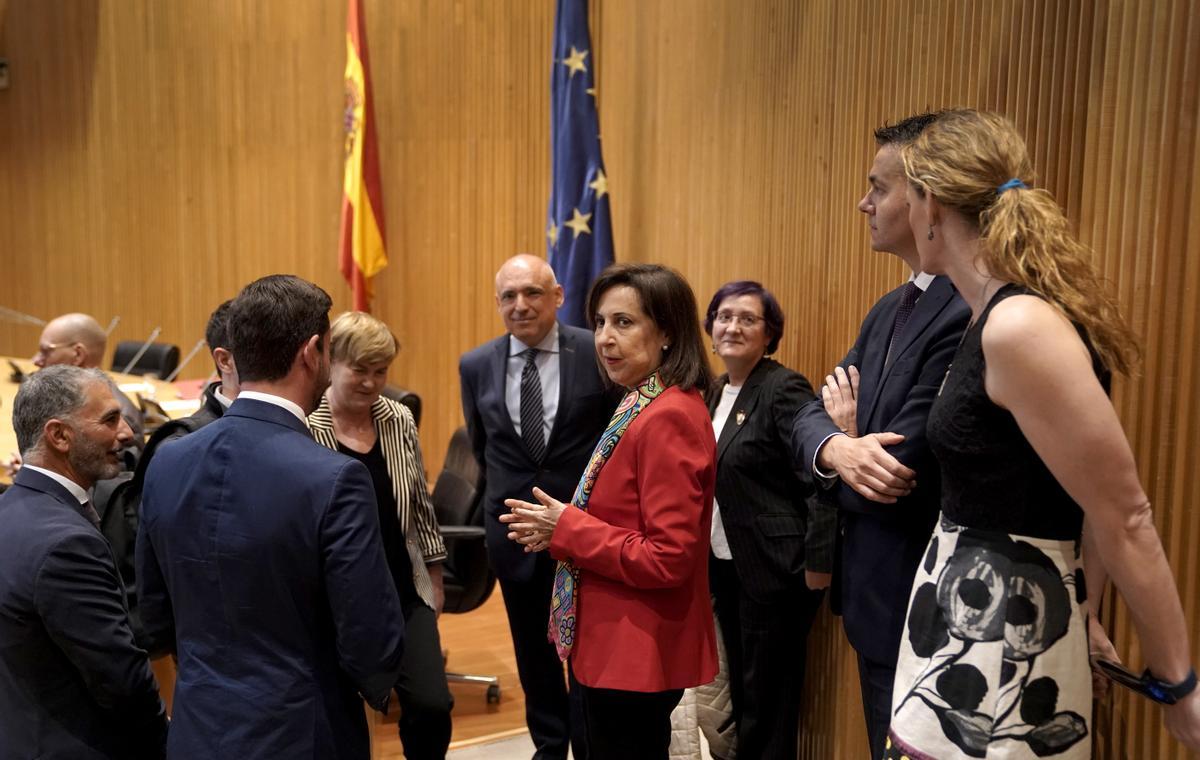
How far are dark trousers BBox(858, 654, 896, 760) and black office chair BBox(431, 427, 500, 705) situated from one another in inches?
83.5

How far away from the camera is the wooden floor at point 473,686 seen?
12.6 ft

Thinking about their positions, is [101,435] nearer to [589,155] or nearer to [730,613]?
[730,613]

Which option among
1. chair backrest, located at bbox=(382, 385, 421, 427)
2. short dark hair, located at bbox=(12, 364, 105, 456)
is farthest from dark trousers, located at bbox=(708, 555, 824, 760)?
chair backrest, located at bbox=(382, 385, 421, 427)

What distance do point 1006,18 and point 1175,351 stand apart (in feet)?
3.19

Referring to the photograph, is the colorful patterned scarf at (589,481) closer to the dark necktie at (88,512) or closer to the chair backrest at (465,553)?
the dark necktie at (88,512)

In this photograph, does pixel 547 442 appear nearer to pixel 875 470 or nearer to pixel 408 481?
pixel 408 481

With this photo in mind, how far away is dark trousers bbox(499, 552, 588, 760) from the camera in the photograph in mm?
3490

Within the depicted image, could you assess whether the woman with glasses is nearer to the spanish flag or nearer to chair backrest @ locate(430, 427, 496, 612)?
chair backrest @ locate(430, 427, 496, 612)

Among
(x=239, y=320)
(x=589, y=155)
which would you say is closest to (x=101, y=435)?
(x=239, y=320)

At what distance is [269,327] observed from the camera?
1.96 metres

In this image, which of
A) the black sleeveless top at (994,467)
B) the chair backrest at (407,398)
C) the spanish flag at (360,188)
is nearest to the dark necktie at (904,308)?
the black sleeveless top at (994,467)

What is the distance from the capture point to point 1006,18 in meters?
2.65

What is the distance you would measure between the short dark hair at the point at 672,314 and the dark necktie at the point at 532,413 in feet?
3.31

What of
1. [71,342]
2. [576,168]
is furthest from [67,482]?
[576,168]
